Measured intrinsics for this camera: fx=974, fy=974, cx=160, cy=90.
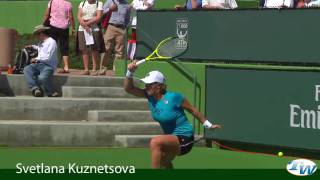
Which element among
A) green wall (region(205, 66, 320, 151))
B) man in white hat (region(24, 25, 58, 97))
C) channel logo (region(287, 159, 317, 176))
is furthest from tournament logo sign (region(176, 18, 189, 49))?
channel logo (region(287, 159, 317, 176))

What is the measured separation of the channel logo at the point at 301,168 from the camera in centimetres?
1245

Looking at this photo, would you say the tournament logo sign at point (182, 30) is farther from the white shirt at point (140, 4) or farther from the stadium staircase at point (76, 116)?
the white shirt at point (140, 4)

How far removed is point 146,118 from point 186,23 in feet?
6.28

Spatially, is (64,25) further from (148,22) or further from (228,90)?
(228,90)

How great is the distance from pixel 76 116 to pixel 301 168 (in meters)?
5.11

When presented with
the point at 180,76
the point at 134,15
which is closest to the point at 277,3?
the point at 180,76

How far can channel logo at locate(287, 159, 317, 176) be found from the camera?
12.4 metres

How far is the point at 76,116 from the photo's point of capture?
54.7 feet

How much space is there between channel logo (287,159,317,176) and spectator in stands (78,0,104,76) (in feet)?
19.1

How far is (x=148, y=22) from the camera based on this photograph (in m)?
18.4

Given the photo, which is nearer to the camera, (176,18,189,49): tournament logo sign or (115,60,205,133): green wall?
(115,60,205,133): green wall

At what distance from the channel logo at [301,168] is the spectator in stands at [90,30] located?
5.81m

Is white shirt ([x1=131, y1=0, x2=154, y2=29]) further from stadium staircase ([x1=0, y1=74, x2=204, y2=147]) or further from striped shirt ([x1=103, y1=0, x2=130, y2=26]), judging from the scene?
stadium staircase ([x1=0, y1=74, x2=204, y2=147])

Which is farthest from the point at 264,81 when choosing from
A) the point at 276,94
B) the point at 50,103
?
the point at 50,103
